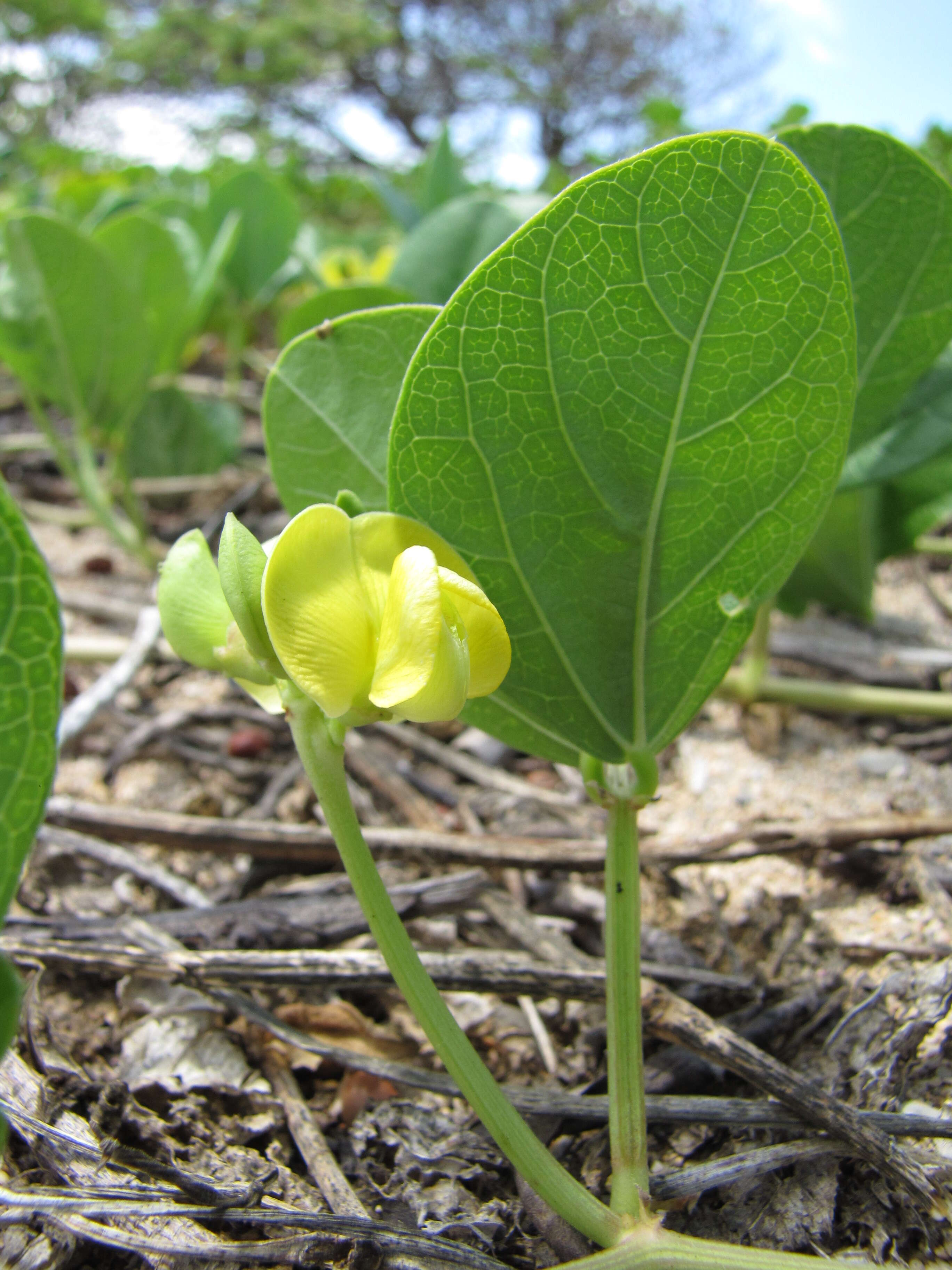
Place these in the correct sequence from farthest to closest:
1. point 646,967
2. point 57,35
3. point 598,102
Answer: point 598,102, point 57,35, point 646,967

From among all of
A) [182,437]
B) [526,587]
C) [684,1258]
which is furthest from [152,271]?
[684,1258]


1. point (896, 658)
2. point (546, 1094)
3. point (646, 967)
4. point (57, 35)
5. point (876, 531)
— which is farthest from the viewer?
point (57, 35)

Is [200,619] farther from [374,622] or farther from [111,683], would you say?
[111,683]

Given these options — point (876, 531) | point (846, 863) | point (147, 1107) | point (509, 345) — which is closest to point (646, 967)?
point (846, 863)

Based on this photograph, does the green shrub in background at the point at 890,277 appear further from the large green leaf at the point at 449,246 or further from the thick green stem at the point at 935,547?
the thick green stem at the point at 935,547

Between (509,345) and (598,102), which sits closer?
(509,345)

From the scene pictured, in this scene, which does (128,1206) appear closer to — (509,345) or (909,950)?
(509,345)

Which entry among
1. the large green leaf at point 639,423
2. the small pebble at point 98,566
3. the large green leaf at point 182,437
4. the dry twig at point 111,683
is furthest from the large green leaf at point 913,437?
the small pebble at point 98,566

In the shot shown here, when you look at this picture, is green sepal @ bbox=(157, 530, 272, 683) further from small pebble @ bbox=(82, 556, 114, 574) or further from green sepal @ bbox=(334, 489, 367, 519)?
small pebble @ bbox=(82, 556, 114, 574)
